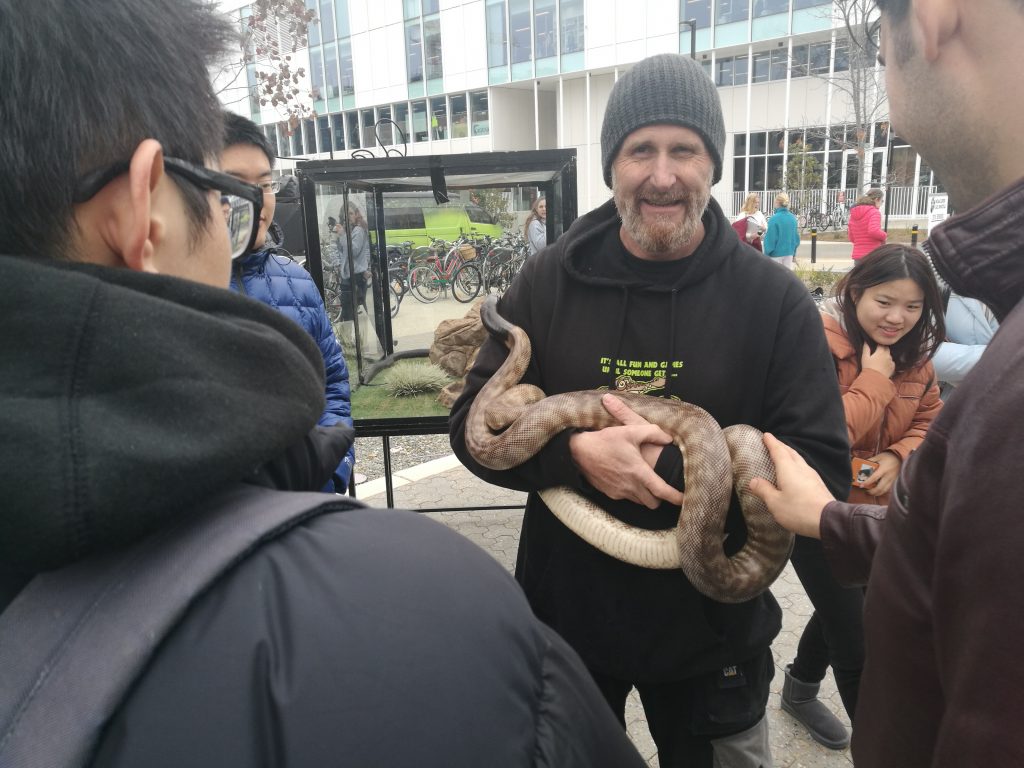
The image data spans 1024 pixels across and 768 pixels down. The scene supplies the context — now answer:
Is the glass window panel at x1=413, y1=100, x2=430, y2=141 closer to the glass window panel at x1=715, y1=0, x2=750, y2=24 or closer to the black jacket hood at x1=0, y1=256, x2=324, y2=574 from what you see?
the glass window panel at x1=715, y1=0, x2=750, y2=24

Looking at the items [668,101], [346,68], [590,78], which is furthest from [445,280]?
[346,68]

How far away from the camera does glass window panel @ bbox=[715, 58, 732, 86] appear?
3209 cm

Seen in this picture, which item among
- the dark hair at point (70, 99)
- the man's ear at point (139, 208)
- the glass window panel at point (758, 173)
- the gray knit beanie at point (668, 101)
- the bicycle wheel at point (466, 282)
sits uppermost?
the glass window panel at point (758, 173)

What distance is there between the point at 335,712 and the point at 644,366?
197 centimetres

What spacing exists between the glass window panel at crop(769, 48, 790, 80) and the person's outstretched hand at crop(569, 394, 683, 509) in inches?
1355

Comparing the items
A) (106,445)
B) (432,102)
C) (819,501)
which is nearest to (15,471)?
(106,445)

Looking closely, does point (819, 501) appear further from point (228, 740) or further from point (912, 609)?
point (228, 740)

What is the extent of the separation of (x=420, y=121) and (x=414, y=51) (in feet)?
12.4

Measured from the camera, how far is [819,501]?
2.00 metres

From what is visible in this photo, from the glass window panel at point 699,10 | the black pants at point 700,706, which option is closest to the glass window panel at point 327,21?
the glass window panel at point 699,10

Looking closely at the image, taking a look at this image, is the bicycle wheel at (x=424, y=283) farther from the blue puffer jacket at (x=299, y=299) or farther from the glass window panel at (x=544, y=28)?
the glass window panel at (x=544, y=28)

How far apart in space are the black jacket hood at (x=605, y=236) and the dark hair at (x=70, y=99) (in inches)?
72.0

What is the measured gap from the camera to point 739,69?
31953 millimetres

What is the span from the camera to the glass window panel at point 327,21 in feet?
123
